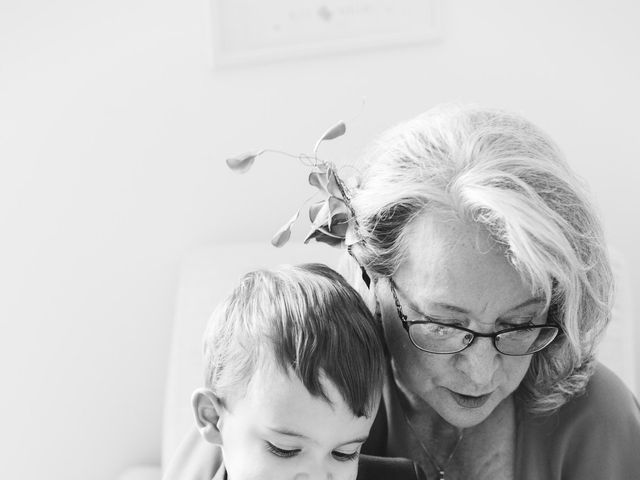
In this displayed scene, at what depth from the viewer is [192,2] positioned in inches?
83.8

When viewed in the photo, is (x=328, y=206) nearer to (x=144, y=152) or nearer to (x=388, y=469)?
(x=388, y=469)

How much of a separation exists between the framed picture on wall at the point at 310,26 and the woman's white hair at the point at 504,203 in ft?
2.27

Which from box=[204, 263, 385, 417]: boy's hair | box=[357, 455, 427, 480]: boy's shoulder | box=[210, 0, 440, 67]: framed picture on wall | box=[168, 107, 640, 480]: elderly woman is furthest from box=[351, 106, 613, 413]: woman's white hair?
box=[210, 0, 440, 67]: framed picture on wall

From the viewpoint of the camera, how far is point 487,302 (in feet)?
3.87

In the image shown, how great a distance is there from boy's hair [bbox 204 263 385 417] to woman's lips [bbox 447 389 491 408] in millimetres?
140

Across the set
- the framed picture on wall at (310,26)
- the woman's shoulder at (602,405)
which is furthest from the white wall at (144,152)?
the woman's shoulder at (602,405)

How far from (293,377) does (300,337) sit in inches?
2.2

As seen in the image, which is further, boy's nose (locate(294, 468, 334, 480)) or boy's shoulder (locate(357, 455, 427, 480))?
boy's shoulder (locate(357, 455, 427, 480))

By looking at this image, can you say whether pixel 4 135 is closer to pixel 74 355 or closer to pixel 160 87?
pixel 160 87

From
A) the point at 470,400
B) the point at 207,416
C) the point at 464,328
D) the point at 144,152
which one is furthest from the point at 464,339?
the point at 144,152

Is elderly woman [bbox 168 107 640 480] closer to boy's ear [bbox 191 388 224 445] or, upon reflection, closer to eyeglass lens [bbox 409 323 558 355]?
eyeglass lens [bbox 409 323 558 355]

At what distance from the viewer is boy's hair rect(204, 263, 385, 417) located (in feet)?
3.86

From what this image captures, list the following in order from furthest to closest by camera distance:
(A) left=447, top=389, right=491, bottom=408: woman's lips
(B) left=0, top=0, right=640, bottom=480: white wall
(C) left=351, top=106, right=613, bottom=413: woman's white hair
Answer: (B) left=0, top=0, right=640, bottom=480: white wall, (A) left=447, top=389, right=491, bottom=408: woman's lips, (C) left=351, top=106, right=613, bottom=413: woman's white hair

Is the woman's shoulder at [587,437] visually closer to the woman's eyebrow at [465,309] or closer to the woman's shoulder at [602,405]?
the woman's shoulder at [602,405]
